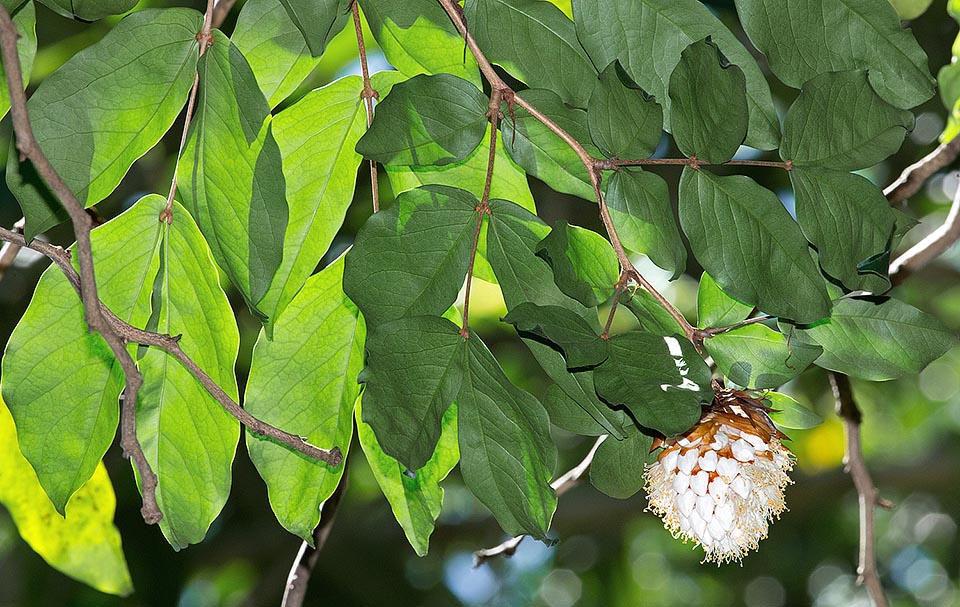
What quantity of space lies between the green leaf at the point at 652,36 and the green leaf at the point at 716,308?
0.33 ft

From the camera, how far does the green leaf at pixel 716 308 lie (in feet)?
1.80

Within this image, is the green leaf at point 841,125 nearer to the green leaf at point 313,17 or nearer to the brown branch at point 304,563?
the green leaf at point 313,17

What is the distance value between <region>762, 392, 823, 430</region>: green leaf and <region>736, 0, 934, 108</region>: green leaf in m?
0.18

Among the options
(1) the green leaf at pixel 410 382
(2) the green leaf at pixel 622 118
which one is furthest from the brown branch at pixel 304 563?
(2) the green leaf at pixel 622 118

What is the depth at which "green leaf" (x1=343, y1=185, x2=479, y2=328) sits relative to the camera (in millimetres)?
505

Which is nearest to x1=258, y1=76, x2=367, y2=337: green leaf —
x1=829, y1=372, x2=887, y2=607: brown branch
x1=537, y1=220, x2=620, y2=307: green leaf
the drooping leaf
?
x1=537, y1=220, x2=620, y2=307: green leaf

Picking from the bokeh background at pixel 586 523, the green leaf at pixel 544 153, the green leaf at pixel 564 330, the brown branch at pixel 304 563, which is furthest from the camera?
the bokeh background at pixel 586 523

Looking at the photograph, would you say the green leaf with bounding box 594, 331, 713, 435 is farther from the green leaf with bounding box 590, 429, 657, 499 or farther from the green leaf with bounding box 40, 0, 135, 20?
the green leaf with bounding box 40, 0, 135, 20

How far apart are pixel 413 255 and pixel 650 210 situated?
0.13 m

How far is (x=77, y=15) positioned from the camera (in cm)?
54

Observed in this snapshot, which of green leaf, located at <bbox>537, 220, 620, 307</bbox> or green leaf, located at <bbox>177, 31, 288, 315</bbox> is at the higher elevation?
green leaf, located at <bbox>177, 31, 288, 315</bbox>

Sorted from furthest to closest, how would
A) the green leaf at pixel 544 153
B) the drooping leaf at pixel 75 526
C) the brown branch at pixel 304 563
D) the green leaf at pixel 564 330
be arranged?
the drooping leaf at pixel 75 526 < the brown branch at pixel 304 563 < the green leaf at pixel 544 153 < the green leaf at pixel 564 330

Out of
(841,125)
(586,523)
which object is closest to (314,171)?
(841,125)

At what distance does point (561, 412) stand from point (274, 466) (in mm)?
178
